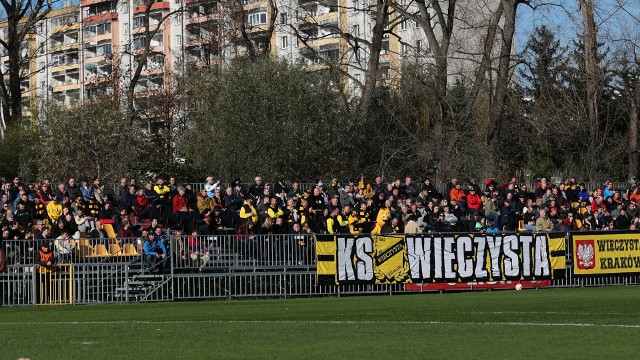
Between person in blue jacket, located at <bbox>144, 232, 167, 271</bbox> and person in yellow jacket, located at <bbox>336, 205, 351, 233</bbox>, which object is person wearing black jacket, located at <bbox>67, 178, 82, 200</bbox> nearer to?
person in blue jacket, located at <bbox>144, 232, 167, 271</bbox>

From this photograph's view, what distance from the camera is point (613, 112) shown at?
58781 millimetres

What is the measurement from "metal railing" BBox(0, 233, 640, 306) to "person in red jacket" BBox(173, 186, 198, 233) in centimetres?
272

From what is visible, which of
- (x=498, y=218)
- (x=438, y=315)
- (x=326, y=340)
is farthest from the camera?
(x=498, y=218)

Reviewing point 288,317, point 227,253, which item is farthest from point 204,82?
point 288,317

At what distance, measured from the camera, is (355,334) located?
13.2 m

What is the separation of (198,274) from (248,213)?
3.02m

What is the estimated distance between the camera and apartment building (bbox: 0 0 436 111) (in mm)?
59156

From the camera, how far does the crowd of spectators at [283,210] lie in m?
30.4

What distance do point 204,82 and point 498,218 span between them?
22.8 metres

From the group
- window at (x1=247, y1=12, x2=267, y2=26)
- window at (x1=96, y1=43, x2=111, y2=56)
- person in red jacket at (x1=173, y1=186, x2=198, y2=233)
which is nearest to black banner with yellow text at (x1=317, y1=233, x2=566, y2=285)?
person in red jacket at (x1=173, y1=186, x2=198, y2=233)

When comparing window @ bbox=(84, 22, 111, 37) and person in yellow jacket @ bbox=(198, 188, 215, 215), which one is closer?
person in yellow jacket @ bbox=(198, 188, 215, 215)

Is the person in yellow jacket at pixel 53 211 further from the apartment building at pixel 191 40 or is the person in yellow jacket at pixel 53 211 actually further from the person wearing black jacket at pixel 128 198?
the apartment building at pixel 191 40

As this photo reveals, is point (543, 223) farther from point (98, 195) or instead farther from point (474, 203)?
point (98, 195)

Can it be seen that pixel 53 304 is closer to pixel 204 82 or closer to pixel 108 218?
pixel 108 218
